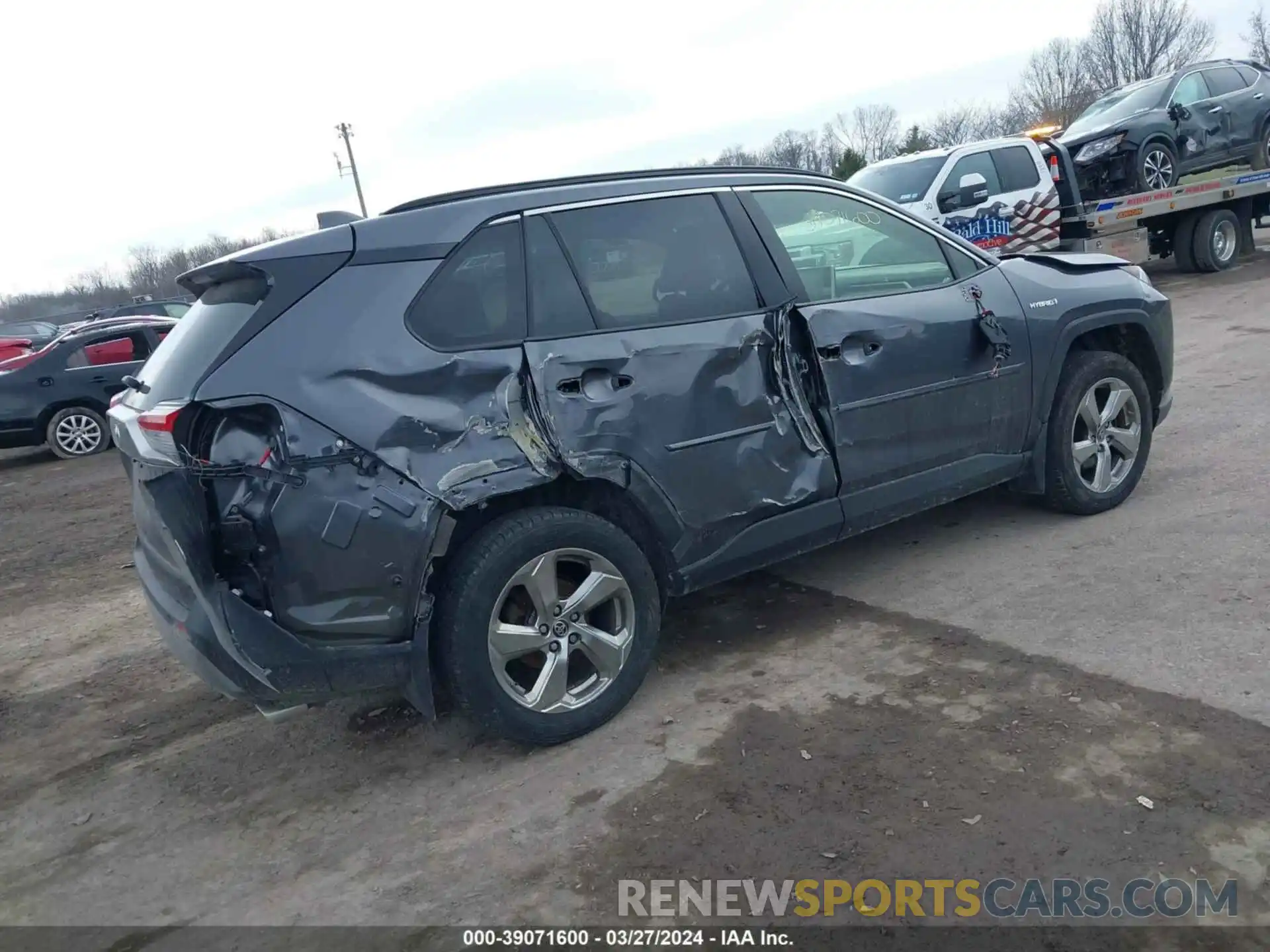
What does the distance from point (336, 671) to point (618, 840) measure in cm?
106

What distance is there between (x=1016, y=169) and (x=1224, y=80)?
14.5ft

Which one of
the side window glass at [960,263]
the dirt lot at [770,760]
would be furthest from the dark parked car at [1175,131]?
the side window glass at [960,263]

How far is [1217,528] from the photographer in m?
4.84

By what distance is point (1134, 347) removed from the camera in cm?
552

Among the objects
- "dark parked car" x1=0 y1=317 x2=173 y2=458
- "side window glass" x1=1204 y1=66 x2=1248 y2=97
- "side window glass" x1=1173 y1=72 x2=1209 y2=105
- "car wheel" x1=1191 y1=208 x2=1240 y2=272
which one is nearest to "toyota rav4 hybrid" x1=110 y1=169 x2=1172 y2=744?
"dark parked car" x1=0 y1=317 x2=173 y2=458

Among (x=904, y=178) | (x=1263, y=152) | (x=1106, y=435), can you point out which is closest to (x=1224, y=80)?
(x=1263, y=152)

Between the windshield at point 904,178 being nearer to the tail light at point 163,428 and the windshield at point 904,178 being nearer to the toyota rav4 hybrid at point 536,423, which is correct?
the toyota rav4 hybrid at point 536,423

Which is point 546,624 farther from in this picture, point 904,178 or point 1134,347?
point 904,178

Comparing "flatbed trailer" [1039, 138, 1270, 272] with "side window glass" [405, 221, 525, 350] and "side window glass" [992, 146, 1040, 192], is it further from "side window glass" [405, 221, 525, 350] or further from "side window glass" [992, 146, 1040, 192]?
"side window glass" [405, 221, 525, 350]

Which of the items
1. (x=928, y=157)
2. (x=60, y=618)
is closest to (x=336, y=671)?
(x=60, y=618)

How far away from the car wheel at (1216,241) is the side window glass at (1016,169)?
11.4 ft

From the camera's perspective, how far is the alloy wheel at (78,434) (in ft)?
40.7

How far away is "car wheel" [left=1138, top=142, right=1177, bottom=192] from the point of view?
534 inches

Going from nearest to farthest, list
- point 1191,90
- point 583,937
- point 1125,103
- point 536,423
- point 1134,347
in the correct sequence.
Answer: point 583,937, point 536,423, point 1134,347, point 1191,90, point 1125,103
